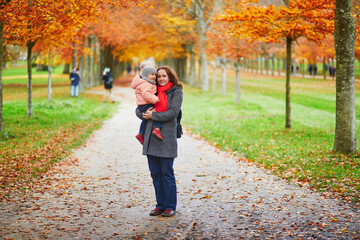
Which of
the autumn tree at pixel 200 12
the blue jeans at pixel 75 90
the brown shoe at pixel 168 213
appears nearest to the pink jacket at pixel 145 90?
the brown shoe at pixel 168 213

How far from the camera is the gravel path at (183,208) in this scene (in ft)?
17.3

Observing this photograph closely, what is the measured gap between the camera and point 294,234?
514 cm

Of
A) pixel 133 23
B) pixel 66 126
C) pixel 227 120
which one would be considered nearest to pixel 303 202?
pixel 66 126

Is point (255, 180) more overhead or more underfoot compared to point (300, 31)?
more underfoot

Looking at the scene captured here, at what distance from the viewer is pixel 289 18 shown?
1290 cm

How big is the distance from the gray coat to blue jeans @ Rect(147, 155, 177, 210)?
0.46 ft

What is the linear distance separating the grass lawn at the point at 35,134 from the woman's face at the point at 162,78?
10.8 ft

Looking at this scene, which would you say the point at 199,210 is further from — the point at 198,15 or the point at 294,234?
the point at 198,15

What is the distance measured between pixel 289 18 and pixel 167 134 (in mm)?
8352

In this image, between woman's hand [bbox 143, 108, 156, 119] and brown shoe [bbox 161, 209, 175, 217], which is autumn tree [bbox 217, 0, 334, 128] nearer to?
woman's hand [bbox 143, 108, 156, 119]

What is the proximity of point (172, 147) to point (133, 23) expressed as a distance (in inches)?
1331

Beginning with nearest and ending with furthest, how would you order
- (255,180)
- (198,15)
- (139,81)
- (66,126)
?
(139,81) → (255,180) → (66,126) → (198,15)

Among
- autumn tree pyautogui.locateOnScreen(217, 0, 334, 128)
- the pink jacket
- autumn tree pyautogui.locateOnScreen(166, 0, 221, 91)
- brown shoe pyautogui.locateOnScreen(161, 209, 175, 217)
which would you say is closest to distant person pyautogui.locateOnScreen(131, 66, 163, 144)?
the pink jacket

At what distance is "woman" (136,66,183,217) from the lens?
583cm
